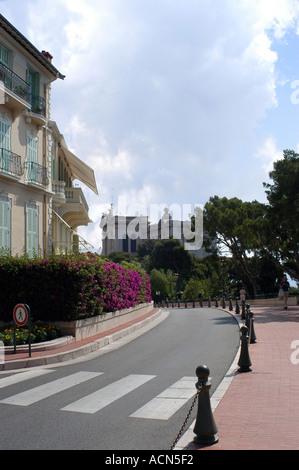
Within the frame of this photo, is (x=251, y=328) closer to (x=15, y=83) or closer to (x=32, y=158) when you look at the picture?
(x=32, y=158)

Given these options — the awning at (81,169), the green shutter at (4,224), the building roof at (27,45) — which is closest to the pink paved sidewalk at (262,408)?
the green shutter at (4,224)

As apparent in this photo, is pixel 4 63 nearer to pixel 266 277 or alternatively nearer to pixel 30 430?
pixel 30 430

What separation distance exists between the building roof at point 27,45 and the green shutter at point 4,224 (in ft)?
22.0

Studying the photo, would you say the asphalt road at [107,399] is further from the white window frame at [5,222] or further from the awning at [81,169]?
the awning at [81,169]

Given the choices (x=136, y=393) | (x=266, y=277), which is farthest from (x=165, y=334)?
(x=266, y=277)

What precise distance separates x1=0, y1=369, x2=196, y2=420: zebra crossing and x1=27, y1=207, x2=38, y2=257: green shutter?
384 inches

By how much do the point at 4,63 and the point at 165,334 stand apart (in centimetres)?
1226

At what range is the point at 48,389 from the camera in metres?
→ 7.96

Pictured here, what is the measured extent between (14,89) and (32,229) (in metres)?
5.73

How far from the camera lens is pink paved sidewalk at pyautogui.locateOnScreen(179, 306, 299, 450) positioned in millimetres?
5031

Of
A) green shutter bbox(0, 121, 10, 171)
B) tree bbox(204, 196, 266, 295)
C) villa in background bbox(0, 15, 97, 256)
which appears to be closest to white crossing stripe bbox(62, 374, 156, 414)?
villa in background bbox(0, 15, 97, 256)

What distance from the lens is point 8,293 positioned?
1438 centimetres

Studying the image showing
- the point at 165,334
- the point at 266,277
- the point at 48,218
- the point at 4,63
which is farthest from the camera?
the point at 266,277

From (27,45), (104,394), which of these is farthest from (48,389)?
(27,45)
